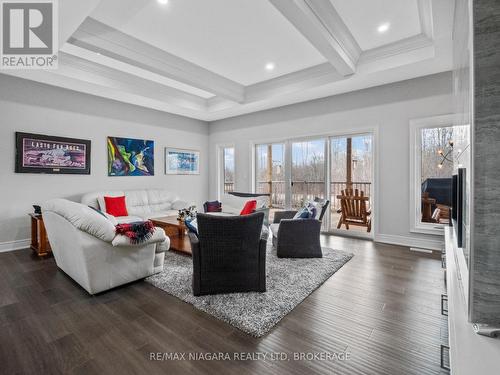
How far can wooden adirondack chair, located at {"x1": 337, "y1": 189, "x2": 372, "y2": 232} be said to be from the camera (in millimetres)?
5086

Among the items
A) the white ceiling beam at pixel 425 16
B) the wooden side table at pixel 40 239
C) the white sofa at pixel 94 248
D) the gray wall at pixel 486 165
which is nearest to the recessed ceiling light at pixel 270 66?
the white ceiling beam at pixel 425 16

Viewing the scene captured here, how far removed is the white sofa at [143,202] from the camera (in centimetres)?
461

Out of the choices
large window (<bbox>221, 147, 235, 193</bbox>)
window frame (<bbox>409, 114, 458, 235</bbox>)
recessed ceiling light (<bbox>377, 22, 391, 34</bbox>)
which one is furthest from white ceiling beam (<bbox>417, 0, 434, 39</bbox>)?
large window (<bbox>221, 147, 235, 193</bbox>)

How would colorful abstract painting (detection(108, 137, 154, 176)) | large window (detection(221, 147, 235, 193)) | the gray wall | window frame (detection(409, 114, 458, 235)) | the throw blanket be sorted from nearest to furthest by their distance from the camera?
the gray wall, the throw blanket, window frame (detection(409, 114, 458, 235)), colorful abstract painting (detection(108, 137, 154, 176)), large window (detection(221, 147, 235, 193))


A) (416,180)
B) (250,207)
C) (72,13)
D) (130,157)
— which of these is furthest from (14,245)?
(416,180)

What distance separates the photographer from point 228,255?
2369mm

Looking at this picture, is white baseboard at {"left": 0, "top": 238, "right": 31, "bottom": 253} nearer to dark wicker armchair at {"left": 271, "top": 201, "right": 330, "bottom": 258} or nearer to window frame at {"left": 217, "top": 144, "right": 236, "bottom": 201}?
window frame at {"left": 217, "top": 144, "right": 236, "bottom": 201}

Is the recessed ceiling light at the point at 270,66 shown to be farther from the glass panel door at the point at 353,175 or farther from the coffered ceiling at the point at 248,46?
the glass panel door at the point at 353,175

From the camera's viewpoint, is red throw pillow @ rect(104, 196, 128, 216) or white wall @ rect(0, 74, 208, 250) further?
red throw pillow @ rect(104, 196, 128, 216)

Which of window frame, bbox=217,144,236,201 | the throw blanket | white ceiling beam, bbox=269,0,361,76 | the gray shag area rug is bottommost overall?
the gray shag area rug

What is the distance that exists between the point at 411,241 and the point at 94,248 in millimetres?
4617

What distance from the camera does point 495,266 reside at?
1.04 metres

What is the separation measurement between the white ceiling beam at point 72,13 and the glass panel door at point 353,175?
14.2ft

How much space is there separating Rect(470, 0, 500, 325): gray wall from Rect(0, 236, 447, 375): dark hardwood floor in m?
0.82
